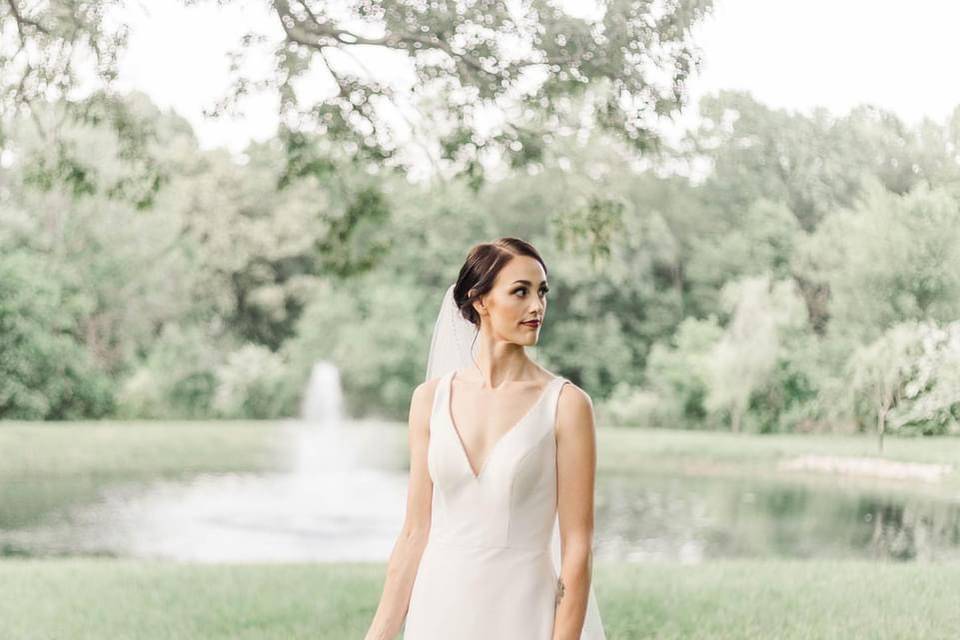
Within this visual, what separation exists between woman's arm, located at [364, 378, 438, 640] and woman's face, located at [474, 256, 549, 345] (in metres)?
0.18

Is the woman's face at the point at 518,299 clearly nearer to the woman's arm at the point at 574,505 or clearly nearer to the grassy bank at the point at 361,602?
the woman's arm at the point at 574,505

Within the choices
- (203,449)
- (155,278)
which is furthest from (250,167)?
(203,449)

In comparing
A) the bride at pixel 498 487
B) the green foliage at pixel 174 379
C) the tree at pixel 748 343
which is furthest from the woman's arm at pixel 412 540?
the green foliage at pixel 174 379

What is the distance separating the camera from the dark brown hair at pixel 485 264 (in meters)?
1.57

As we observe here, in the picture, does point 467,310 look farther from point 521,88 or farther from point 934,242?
point 934,242

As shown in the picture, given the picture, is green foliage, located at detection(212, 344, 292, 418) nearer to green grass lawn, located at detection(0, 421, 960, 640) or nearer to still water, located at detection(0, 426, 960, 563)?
still water, located at detection(0, 426, 960, 563)

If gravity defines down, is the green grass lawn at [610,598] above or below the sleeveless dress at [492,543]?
below

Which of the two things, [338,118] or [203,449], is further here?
[203,449]

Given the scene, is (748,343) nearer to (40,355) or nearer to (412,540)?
(40,355)

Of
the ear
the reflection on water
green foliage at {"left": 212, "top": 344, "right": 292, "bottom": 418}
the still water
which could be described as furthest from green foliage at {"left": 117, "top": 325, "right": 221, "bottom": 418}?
the ear

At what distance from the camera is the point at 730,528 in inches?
377

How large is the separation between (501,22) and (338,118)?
931 millimetres

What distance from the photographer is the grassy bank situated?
488cm

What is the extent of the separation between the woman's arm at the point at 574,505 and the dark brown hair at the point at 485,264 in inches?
7.5
